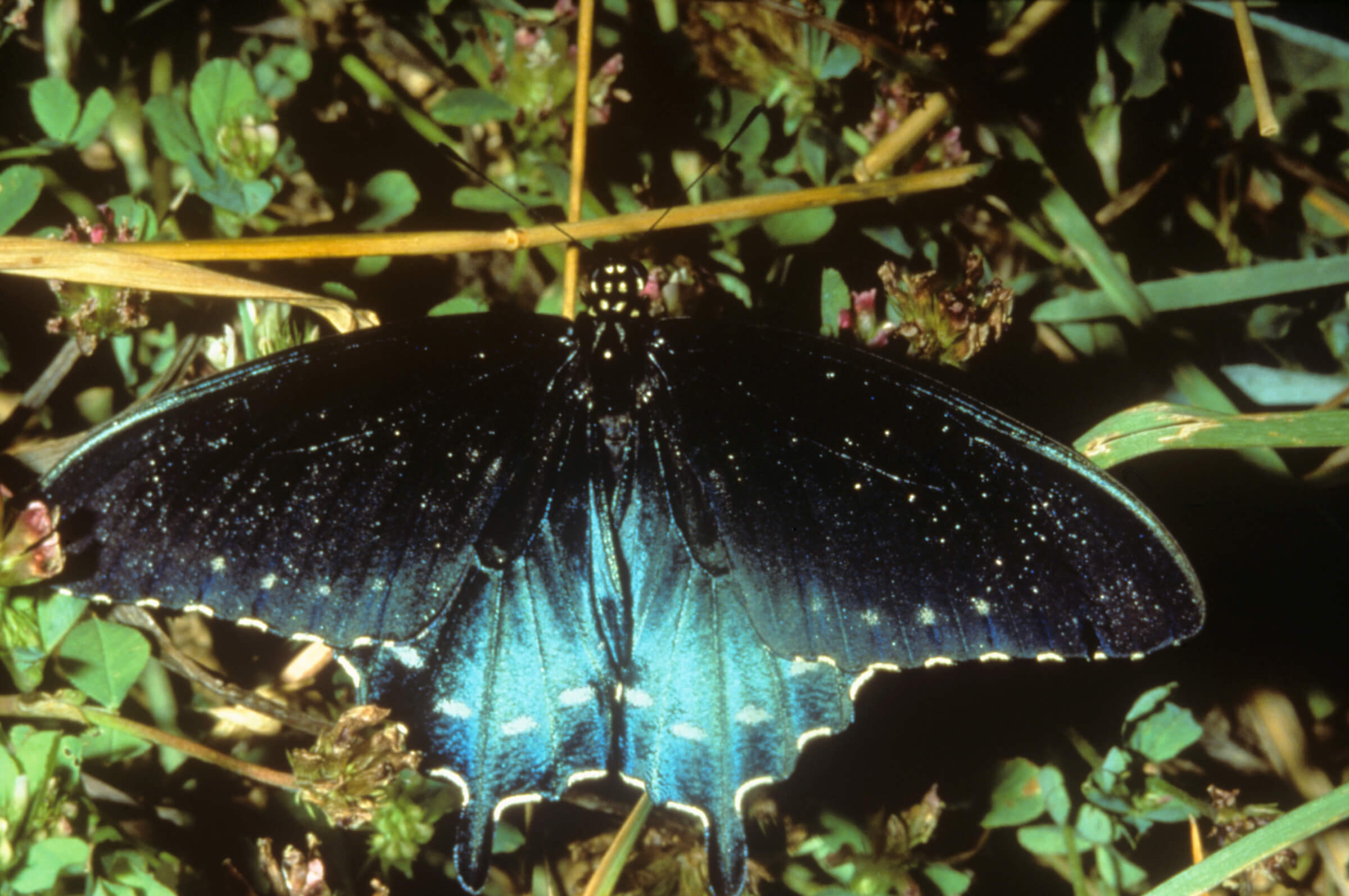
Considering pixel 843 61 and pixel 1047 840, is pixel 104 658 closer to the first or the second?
pixel 843 61

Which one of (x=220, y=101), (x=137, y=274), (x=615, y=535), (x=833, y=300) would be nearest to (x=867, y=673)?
(x=615, y=535)

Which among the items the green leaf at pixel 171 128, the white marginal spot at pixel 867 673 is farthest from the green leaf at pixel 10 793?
the white marginal spot at pixel 867 673

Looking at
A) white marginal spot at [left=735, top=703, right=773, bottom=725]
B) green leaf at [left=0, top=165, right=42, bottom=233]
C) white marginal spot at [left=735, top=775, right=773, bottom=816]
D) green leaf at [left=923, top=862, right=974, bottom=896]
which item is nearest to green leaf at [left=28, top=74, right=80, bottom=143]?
green leaf at [left=0, top=165, right=42, bottom=233]

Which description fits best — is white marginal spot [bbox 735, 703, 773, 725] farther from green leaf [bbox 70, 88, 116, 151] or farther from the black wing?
green leaf [bbox 70, 88, 116, 151]

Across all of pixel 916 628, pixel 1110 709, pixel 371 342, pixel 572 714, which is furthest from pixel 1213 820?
pixel 371 342

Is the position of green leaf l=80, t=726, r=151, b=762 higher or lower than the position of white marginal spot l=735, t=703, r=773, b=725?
higher

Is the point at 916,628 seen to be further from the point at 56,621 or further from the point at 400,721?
the point at 56,621
